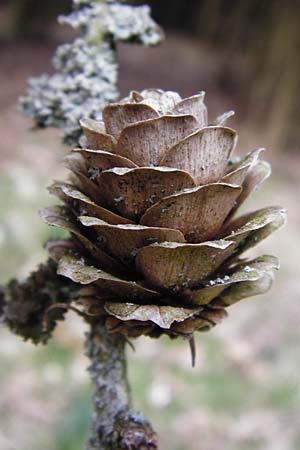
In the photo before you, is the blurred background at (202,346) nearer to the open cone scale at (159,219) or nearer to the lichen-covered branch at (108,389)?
the open cone scale at (159,219)

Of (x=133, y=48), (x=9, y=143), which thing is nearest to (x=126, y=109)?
(x=9, y=143)

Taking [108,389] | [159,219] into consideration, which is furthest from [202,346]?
[159,219]

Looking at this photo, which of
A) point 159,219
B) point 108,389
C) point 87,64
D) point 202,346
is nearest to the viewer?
point 159,219

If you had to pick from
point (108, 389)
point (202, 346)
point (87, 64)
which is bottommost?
point (108, 389)

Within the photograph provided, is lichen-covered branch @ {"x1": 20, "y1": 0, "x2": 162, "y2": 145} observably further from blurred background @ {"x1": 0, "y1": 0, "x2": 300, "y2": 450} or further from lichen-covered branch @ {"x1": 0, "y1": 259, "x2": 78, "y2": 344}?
lichen-covered branch @ {"x1": 0, "y1": 259, "x2": 78, "y2": 344}

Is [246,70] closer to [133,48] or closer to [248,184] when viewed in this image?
[133,48]

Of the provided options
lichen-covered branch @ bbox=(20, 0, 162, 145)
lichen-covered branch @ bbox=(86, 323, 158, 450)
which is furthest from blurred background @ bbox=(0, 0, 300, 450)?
lichen-covered branch @ bbox=(86, 323, 158, 450)

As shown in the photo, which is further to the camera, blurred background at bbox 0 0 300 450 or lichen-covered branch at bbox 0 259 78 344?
blurred background at bbox 0 0 300 450

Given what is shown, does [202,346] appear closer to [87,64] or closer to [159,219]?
[87,64]
